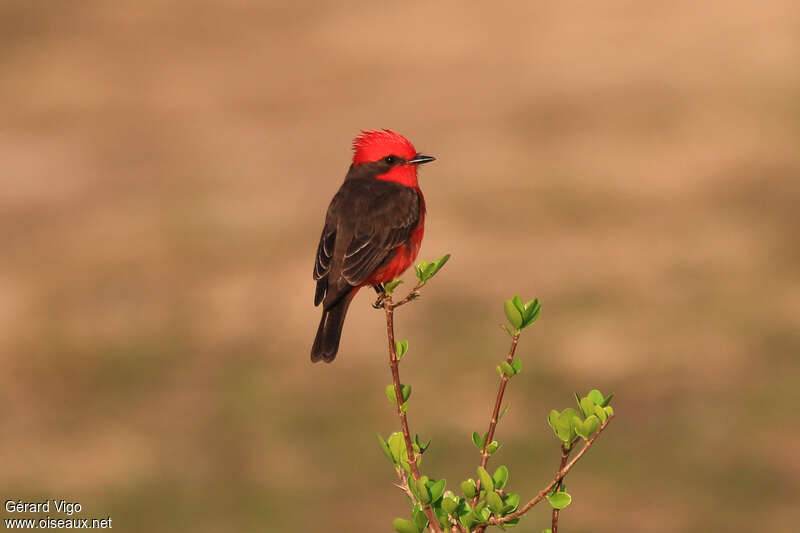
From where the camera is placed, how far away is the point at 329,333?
4789mm

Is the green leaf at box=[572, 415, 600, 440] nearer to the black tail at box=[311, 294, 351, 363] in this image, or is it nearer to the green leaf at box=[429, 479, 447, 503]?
the green leaf at box=[429, 479, 447, 503]

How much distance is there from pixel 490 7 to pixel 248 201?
35.7 feet

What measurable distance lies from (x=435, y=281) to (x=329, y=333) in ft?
32.1

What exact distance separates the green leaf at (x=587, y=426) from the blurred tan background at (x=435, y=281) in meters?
7.89

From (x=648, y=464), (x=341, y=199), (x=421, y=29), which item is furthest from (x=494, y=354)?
(x=421, y=29)

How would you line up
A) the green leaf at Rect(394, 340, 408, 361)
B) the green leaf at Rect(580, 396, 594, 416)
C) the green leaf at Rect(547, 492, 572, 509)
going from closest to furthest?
the green leaf at Rect(547, 492, 572, 509) < the green leaf at Rect(580, 396, 594, 416) < the green leaf at Rect(394, 340, 408, 361)

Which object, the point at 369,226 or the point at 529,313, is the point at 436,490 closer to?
the point at 529,313

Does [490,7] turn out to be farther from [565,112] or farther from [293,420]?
[293,420]

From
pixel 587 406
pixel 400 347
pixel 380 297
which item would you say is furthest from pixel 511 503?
pixel 380 297

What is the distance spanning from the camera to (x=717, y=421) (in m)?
12.0

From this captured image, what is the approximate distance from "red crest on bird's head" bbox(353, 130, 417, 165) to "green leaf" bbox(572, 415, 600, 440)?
2.23 metres

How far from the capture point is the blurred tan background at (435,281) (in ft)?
37.2

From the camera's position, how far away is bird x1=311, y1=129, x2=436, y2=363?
4949 mm

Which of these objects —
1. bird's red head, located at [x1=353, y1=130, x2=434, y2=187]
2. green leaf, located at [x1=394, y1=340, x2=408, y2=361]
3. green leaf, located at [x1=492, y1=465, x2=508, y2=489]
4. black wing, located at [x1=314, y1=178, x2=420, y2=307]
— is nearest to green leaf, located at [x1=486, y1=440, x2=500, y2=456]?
green leaf, located at [x1=492, y1=465, x2=508, y2=489]
